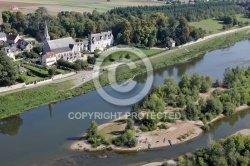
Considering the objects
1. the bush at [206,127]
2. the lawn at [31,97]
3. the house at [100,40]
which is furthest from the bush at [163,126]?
the house at [100,40]

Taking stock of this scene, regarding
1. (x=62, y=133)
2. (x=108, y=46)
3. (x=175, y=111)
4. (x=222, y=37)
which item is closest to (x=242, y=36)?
(x=222, y=37)

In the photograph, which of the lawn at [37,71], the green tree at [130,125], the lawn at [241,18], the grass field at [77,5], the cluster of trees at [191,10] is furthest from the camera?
the grass field at [77,5]

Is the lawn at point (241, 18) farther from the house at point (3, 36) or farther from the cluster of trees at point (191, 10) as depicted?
the house at point (3, 36)

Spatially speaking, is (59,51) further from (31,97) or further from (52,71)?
(31,97)

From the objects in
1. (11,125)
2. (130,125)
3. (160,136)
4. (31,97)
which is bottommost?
(11,125)

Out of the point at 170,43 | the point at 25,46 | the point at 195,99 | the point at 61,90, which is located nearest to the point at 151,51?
the point at 170,43
